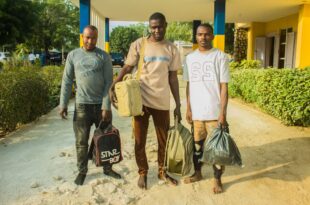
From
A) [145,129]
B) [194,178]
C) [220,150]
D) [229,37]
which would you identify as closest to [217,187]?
[194,178]

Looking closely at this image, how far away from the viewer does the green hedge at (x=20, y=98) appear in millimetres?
6438

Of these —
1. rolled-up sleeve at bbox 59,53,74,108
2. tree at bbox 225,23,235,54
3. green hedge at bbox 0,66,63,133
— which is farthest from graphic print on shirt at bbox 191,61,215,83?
tree at bbox 225,23,235,54

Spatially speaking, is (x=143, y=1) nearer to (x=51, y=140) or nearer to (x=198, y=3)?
(x=198, y=3)

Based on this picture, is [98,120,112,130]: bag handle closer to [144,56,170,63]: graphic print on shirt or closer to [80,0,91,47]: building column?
[144,56,170,63]: graphic print on shirt

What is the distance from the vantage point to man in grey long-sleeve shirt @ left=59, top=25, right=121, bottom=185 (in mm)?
3924

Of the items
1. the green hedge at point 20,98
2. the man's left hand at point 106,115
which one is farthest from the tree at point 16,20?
the man's left hand at point 106,115

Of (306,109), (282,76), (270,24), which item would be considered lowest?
(306,109)

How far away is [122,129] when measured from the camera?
22.9 feet

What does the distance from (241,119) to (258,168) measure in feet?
10.9

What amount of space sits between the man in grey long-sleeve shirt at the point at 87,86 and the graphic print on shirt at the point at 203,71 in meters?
0.92

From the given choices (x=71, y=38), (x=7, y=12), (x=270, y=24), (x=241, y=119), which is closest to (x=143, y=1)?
(x=241, y=119)

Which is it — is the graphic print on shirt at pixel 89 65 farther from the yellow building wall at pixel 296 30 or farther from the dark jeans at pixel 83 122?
the yellow building wall at pixel 296 30

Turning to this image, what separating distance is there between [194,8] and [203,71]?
9.63 m

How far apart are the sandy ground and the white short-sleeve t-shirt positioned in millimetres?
875
